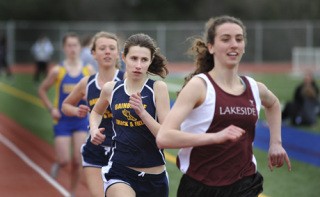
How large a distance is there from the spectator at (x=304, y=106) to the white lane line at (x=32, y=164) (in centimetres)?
649

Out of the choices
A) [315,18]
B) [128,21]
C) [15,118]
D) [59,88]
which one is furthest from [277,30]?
[59,88]

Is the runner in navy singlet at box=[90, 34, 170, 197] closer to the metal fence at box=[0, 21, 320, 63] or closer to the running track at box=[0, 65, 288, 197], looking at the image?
the running track at box=[0, 65, 288, 197]

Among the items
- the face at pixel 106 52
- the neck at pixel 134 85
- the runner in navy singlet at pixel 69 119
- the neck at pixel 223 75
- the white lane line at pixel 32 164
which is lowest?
the white lane line at pixel 32 164

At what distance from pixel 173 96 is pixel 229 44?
19506 mm

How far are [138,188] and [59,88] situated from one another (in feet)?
13.2

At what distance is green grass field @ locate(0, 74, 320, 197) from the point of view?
33.3 feet

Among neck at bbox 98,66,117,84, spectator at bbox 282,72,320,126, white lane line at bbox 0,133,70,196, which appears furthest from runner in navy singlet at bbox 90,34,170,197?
spectator at bbox 282,72,320,126

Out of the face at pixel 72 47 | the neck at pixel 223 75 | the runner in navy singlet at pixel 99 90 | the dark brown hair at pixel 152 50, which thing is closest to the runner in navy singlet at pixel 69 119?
the face at pixel 72 47

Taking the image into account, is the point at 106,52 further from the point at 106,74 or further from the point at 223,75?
the point at 223,75

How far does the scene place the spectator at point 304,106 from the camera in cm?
1662

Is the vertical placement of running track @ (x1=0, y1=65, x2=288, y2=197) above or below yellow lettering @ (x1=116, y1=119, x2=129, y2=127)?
below

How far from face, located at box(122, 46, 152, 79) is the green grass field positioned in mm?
4270

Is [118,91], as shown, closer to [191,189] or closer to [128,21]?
[191,189]

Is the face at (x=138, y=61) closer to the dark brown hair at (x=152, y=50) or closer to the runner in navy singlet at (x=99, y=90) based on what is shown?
the dark brown hair at (x=152, y=50)
